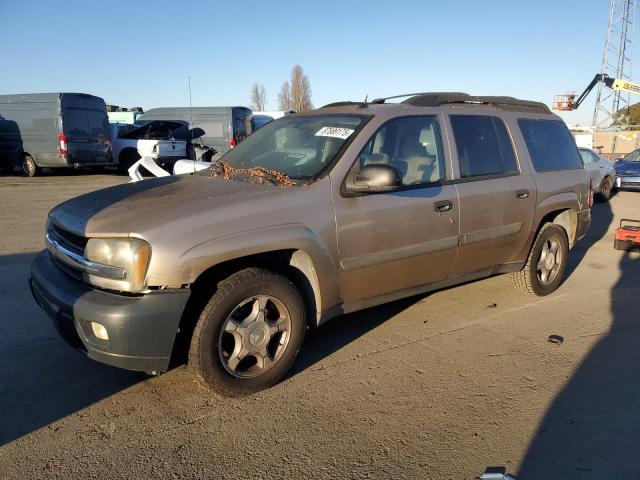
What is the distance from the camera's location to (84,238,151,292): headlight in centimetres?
281

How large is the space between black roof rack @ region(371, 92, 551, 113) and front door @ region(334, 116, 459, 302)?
210 mm

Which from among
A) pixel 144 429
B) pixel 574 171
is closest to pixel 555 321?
pixel 574 171


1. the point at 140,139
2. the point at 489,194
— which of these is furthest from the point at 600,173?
the point at 140,139

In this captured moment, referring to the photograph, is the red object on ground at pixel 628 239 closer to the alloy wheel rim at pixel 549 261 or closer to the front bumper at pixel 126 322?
the alloy wheel rim at pixel 549 261

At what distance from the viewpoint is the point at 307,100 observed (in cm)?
6122

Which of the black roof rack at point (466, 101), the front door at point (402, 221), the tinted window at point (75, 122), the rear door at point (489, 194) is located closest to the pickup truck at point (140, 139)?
the tinted window at point (75, 122)

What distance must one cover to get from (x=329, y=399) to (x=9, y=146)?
16259 millimetres

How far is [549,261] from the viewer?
5418mm

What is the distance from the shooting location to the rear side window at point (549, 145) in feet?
16.6

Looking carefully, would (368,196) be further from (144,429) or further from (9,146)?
(9,146)

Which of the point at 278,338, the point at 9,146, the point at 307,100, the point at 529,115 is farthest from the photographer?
the point at 307,100

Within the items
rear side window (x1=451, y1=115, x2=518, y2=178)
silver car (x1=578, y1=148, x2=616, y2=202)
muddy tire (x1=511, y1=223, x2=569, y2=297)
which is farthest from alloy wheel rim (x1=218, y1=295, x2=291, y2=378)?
silver car (x1=578, y1=148, x2=616, y2=202)

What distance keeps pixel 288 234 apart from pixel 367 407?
1146 mm

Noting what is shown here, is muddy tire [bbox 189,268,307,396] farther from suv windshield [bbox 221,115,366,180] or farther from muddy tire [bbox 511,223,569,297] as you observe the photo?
muddy tire [bbox 511,223,569,297]
